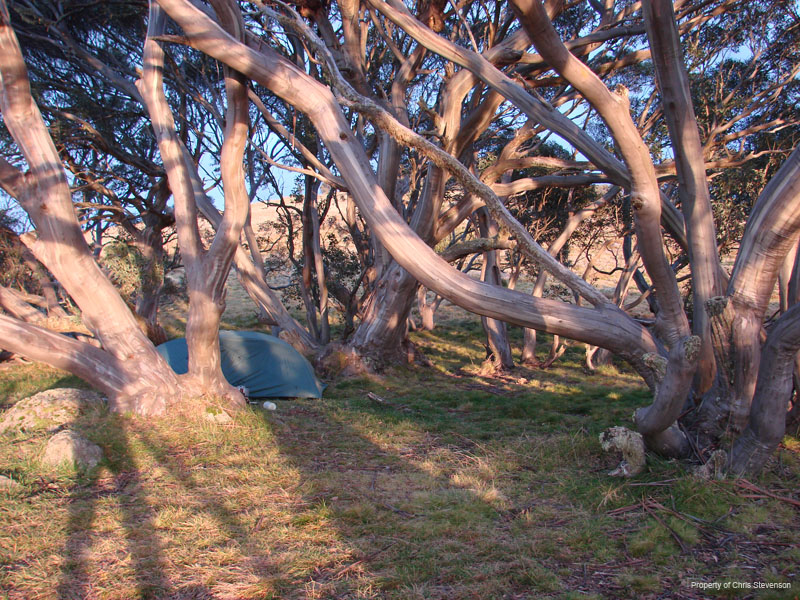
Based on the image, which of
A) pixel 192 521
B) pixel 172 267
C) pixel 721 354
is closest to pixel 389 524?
pixel 192 521

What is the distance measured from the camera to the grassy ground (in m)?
3.12

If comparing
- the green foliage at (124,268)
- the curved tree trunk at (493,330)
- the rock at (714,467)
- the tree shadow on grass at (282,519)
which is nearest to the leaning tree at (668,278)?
the rock at (714,467)

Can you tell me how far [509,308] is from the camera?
442 cm

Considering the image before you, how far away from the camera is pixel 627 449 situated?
4.54 metres

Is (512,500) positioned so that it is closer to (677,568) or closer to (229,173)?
(677,568)

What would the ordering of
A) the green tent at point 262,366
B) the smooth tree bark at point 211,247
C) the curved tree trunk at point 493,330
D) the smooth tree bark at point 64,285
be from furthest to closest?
1. the curved tree trunk at point 493,330
2. the green tent at point 262,366
3. the smooth tree bark at point 211,247
4. the smooth tree bark at point 64,285

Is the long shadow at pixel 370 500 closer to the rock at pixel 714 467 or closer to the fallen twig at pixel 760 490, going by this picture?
the rock at pixel 714 467

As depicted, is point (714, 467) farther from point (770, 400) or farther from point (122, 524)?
point (122, 524)

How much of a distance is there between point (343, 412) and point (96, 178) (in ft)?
34.2

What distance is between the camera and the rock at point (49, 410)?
5642 millimetres

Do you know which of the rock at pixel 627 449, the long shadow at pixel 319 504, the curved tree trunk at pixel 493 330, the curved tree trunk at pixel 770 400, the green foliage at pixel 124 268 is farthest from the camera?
the green foliage at pixel 124 268

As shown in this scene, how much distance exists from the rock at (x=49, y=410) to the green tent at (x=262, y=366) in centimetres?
354

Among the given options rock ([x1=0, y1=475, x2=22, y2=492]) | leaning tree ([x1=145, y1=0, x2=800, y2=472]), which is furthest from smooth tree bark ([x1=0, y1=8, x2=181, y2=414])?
leaning tree ([x1=145, y1=0, x2=800, y2=472])

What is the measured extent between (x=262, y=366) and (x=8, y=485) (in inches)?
226
